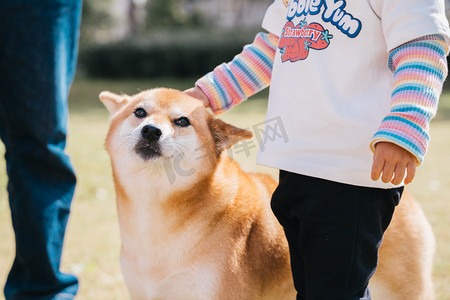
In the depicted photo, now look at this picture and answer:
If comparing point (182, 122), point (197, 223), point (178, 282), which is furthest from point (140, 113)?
point (178, 282)

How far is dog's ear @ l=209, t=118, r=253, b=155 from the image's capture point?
2.00m

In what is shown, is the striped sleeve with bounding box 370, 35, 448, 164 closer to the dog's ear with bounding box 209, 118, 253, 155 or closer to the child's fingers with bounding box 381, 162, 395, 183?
the child's fingers with bounding box 381, 162, 395, 183

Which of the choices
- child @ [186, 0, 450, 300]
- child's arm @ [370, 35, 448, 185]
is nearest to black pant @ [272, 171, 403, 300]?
child @ [186, 0, 450, 300]

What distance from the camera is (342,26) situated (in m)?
1.56

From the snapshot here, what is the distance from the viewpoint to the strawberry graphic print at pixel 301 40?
160cm

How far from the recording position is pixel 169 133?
6.22 ft

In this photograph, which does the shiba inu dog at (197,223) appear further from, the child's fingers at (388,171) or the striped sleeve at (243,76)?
the child's fingers at (388,171)

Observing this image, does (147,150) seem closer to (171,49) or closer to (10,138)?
(10,138)

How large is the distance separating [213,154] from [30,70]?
76cm

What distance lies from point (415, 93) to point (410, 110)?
0.05 meters

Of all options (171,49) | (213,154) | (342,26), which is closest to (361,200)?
(342,26)

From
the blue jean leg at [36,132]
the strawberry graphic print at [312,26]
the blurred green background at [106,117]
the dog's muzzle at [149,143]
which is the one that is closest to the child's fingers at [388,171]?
the strawberry graphic print at [312,26]

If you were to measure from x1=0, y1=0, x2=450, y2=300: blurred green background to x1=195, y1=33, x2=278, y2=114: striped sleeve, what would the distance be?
1168 millimetres

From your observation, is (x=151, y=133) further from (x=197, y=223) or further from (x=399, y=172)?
(x=399, y=172)
